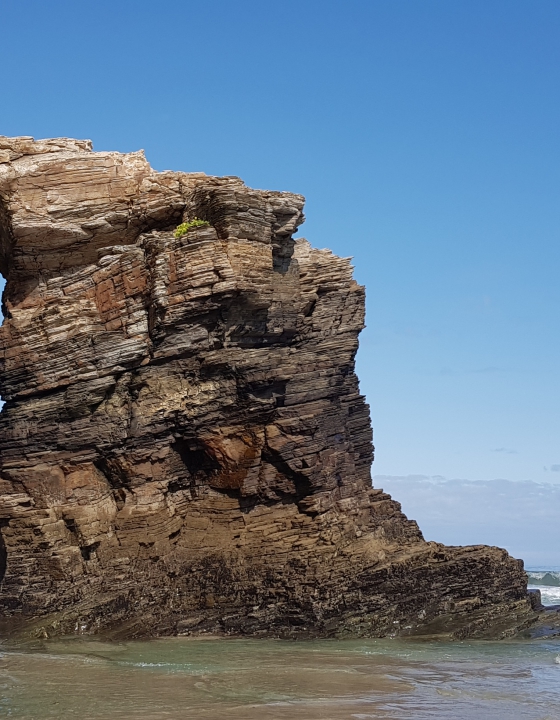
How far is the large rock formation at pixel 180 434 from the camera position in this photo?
2886 cm

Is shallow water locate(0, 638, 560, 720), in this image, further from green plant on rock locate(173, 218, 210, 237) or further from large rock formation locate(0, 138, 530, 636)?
green plant on rock locate(173, 218, 210, 237)

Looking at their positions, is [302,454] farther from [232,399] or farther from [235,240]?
[235,240]

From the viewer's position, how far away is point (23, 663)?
74.2 feet

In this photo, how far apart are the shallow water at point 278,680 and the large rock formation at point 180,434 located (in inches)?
71.6

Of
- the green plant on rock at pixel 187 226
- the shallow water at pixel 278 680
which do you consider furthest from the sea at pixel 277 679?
the green plant on rock at pixel 187 226

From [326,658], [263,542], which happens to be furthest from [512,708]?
[263,542]

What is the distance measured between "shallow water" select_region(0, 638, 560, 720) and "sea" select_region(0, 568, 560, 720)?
3 centimetres

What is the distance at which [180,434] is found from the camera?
102ft

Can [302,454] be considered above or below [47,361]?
below

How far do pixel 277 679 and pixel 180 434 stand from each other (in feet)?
38.0

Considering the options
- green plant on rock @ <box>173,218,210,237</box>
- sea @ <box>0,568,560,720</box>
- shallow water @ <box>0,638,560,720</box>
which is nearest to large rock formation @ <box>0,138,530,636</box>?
green plant on rock @ <box>173,218,210,237</box>

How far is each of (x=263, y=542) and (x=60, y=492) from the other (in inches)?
255

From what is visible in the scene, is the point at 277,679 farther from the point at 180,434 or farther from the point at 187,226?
the point at 187,226

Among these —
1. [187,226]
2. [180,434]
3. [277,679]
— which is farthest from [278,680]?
[187,226]
